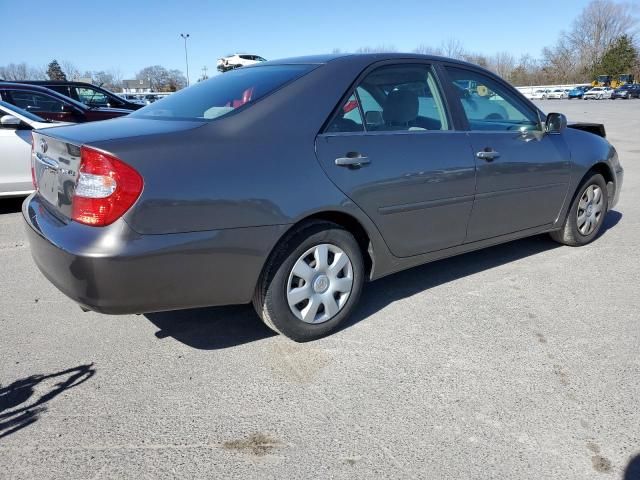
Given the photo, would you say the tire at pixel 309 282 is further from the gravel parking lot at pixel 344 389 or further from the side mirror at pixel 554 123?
the side mirror at pixel 554 123

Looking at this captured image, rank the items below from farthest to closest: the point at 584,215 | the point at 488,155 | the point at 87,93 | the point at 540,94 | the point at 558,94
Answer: the point at 540,94 < the point at 558,94 < the point at 87,93 < the point at 584,215 < the point at 488,155

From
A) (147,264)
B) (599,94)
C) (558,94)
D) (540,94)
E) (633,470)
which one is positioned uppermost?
(540,94)

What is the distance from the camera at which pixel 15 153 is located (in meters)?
6.32

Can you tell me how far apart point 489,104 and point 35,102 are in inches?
279

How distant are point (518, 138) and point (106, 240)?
3066 mm

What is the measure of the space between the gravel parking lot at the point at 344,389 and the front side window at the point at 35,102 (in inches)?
199

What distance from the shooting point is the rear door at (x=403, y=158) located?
2998 mm

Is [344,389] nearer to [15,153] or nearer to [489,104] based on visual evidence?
[489,104]

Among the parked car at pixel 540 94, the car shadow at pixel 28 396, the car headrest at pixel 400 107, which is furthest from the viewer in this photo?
the parked car at pixel 540 94

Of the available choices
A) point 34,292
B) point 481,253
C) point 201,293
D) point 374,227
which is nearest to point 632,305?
point 481,253

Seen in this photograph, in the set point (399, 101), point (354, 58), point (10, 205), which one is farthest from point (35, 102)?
point (399, 101)

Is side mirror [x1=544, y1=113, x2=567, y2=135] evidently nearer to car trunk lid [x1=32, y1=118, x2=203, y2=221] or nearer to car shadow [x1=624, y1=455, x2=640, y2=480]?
car shadow [x1=624, y1=455, x2=640, y2=480]

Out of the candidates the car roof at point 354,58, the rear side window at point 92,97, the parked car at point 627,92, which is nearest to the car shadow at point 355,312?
the car roof at point 354,58

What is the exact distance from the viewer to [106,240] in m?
2.34
